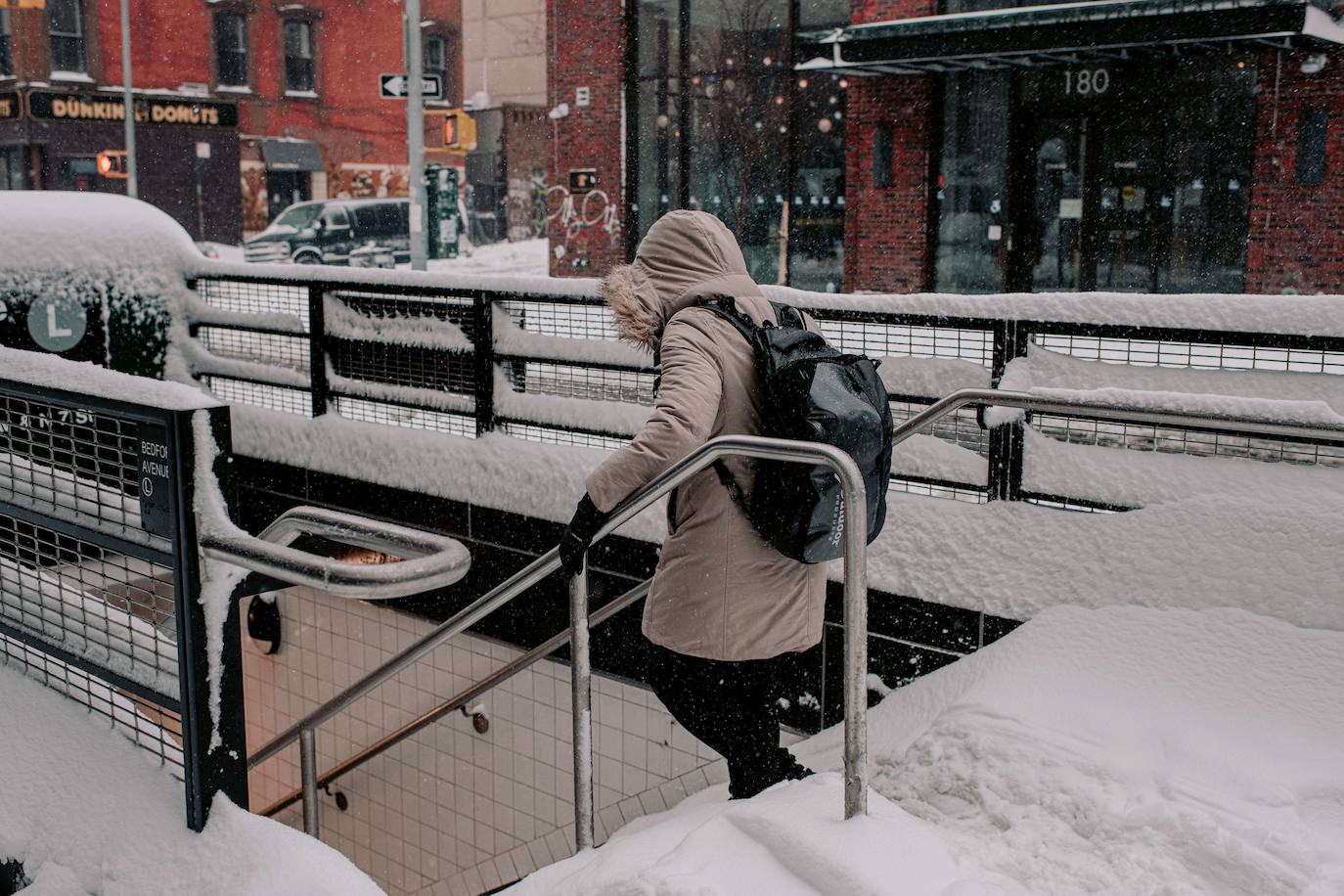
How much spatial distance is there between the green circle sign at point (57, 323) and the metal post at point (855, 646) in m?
6.50

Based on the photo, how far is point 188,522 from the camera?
277 centimetres

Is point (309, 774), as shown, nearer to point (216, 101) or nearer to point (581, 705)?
point (581, 705)

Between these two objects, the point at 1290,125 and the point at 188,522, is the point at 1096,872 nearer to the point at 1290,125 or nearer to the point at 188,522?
the point at 188,522

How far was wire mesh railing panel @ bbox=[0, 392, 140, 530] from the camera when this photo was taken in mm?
3000

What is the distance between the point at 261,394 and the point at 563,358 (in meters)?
2.82

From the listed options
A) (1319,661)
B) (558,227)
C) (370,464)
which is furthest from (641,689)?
(558,227)

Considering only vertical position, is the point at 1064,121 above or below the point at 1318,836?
above

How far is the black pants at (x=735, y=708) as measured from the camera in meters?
3.28

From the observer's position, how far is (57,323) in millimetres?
7711

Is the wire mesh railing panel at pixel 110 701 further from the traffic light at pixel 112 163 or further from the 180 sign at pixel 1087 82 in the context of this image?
the traffic light at pixel 112 163

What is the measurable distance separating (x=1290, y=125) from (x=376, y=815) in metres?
12.4

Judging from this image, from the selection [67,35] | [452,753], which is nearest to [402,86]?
[452,753]

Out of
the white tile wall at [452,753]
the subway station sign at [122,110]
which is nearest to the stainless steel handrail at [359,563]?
the white tile wall at [452,753]

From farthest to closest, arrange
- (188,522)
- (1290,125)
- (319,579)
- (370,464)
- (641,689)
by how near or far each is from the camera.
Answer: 1. (1290,125)
2. (370,464)
3. (641,689)
4. (188,522)
5. (319,579)
